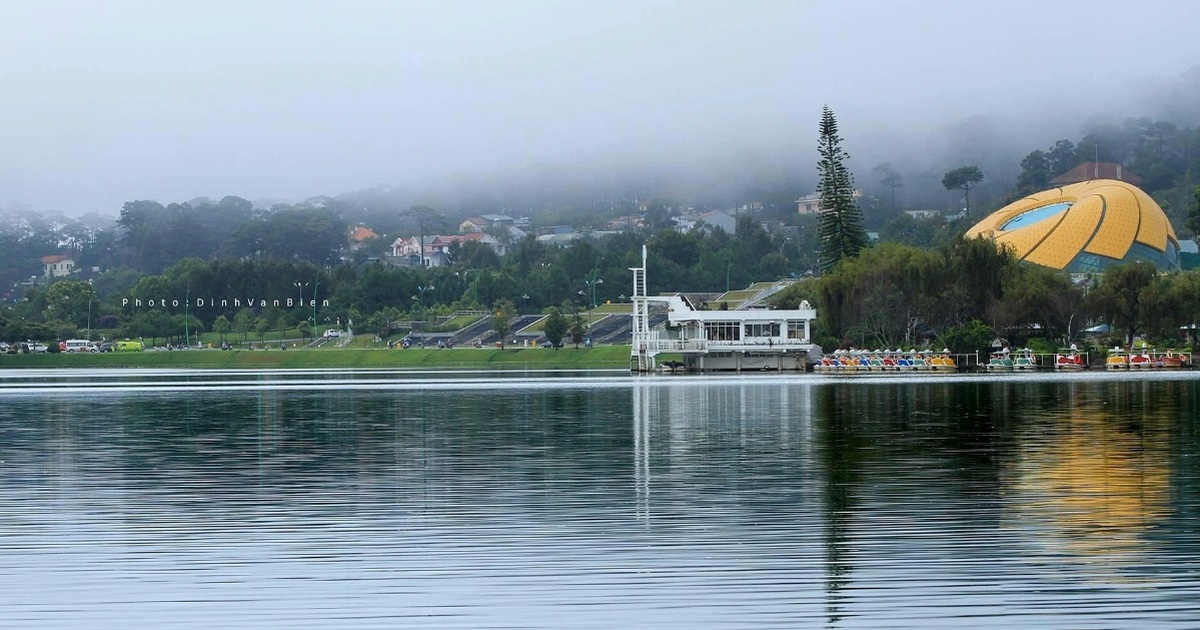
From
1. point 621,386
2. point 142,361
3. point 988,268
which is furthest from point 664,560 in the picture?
point 142,361

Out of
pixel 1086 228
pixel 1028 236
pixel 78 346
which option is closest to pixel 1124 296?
pixel 1028 236

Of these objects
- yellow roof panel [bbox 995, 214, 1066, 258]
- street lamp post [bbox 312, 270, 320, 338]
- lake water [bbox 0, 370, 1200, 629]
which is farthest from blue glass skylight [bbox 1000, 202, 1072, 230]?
lake water [bbox 0, 370, 1200, 629]

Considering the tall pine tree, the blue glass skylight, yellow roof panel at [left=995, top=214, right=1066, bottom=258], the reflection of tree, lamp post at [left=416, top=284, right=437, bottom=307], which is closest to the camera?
the reflection of tree

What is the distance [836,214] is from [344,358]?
30787mm

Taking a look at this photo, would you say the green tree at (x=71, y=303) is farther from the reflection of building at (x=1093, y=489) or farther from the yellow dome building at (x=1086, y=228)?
the reflection of building at (x=1093, y=489)

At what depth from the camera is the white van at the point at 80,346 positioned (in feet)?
358

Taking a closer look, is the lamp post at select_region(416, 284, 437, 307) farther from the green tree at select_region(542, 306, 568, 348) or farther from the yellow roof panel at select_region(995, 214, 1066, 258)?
the yellow roof panel at select_region(995, 214, 1066, 258)

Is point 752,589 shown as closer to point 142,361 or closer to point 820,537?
point 820,537

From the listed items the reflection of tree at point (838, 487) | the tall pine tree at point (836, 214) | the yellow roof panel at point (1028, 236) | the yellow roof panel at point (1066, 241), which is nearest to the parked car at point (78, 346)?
the tall pine tree at point (836, 214)

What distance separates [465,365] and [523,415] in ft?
178

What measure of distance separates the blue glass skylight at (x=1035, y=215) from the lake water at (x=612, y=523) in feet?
275

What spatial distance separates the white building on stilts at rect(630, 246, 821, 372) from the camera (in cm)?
7031

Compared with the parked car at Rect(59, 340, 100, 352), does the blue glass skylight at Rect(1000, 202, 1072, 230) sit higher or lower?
higher

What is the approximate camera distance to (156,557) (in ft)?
45.3
